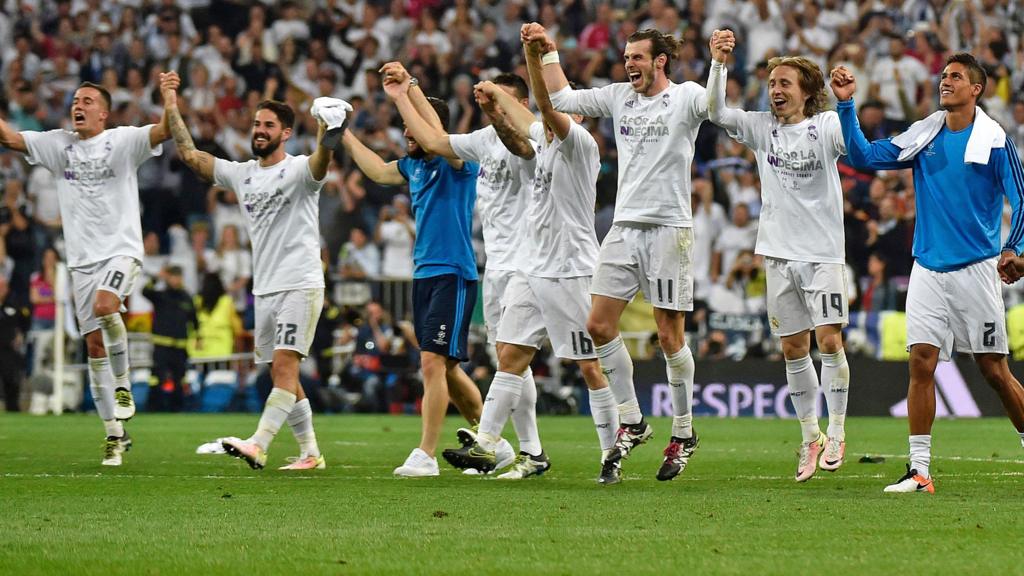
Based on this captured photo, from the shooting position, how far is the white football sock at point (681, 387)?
1016 cm

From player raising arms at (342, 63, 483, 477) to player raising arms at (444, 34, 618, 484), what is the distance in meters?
0.45

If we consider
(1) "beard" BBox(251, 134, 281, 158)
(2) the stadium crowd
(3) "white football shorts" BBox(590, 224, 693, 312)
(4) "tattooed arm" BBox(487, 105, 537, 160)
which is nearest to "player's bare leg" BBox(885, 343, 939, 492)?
(3) "white football shorts" BBox(590, 224, 693, 312)

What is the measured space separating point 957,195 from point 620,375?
8.03 feet

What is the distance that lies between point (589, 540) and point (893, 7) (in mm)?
20829

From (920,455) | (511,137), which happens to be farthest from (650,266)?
(920,455)

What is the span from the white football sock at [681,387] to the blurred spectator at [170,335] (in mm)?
13624

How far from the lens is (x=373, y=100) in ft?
84.5

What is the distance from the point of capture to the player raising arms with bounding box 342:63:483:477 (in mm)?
10711

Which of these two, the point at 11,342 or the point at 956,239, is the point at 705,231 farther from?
the point at 956,239

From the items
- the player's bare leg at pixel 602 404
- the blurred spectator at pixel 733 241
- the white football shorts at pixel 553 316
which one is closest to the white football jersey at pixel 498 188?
the white football shorts at pixel 553 316

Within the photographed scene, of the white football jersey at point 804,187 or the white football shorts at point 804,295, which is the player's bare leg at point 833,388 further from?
the white football jersey at point 804,187

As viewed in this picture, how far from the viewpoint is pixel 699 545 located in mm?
6812

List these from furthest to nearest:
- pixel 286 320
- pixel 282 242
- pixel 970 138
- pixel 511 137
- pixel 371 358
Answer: pixel 371 358 < pixel 282 242 < pixel 286 320 < pixel 511 137 < pixel 970 138

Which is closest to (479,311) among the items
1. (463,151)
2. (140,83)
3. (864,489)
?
(140,83)
